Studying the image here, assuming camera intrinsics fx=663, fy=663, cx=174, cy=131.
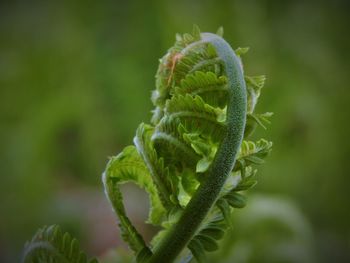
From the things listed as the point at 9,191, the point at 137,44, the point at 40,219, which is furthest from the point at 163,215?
the point at 137,44

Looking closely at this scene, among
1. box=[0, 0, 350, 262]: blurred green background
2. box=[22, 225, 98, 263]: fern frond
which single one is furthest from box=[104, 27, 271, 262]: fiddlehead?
box=[0, 0, 350, 262]: blurred green background

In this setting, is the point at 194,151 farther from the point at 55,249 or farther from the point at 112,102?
the point at 112,102

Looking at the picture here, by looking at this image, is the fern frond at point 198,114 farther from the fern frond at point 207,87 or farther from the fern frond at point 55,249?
the fern frond at point 55,249

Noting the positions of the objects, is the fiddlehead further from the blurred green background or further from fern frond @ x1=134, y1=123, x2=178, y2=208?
the blurred green background

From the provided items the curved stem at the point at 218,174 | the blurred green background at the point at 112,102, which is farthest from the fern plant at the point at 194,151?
the blurred green background at the point at 112,102

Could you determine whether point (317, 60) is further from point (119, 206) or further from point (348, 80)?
point (119, 206)

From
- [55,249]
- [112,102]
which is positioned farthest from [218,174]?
[112,102]
